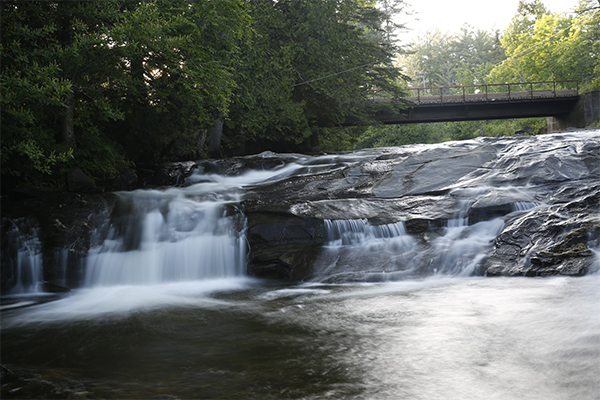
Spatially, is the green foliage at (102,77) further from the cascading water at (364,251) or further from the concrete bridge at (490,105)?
the concrete bridge at (490,105)

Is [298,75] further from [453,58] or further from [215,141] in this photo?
[453,58]

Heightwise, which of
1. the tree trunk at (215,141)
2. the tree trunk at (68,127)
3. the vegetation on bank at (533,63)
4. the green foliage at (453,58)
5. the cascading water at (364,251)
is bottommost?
the cascading water at (364,251)

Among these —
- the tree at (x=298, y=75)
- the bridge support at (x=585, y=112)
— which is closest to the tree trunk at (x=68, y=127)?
the tree at (x=298, y=75)

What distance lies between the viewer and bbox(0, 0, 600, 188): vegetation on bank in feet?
33.0

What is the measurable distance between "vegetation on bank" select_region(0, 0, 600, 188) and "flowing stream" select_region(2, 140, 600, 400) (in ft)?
8.67

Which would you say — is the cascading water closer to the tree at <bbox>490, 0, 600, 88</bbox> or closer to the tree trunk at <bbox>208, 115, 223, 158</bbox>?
the tree trunk at <bbox>208, 115, 223, 158</bbox>

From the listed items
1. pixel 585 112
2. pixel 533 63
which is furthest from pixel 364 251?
pixel 533 63

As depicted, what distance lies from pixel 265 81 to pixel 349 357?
665 inches

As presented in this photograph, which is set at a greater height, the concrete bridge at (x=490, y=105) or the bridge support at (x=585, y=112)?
the concrete bridge at (x=490, y=105)

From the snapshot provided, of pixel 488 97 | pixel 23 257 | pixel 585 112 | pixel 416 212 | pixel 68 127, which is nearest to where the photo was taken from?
pixel 23 257

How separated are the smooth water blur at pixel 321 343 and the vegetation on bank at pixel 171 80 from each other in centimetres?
496

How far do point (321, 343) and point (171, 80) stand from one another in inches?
443

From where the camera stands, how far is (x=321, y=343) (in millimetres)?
5121

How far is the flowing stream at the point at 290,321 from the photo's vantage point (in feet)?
13.2
